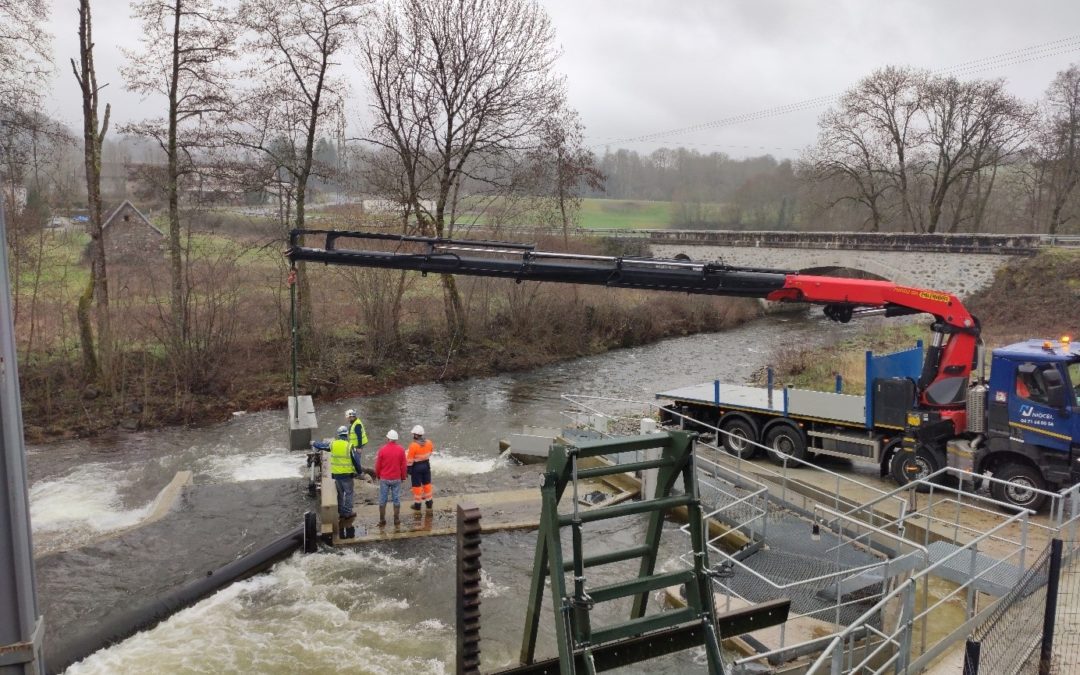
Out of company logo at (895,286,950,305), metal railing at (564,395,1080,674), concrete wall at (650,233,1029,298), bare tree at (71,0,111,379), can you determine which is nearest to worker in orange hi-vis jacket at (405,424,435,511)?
metal railing at (564,395,1080,674)

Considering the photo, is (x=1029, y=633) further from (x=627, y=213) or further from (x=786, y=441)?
(x=627, y=213)

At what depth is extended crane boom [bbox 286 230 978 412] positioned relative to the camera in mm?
12500

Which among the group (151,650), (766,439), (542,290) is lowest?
(151,650)

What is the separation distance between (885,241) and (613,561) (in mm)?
36700

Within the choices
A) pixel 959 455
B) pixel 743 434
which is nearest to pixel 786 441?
pixel 743 434

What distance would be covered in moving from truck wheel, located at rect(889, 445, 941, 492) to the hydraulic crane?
2 centimetres

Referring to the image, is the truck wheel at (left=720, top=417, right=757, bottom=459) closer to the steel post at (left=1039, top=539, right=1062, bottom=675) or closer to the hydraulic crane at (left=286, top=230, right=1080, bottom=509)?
the hydraulic crane at (left=286, top=230, right=1080, bottom=509)

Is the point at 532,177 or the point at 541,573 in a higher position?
the point at 532,177

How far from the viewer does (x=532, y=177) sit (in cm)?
3212

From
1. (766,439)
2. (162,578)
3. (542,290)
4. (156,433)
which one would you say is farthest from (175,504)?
(542,290)

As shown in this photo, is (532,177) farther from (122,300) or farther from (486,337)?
(122,300)

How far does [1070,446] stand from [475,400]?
17836mm

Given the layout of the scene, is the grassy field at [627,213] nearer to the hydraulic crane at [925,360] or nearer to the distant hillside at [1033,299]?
the distant hillside at [1033,299]

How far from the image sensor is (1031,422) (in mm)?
12109
